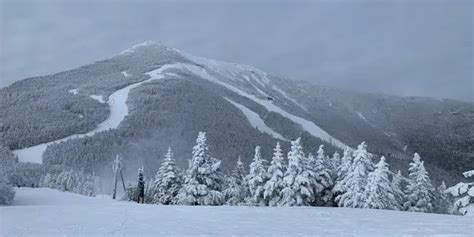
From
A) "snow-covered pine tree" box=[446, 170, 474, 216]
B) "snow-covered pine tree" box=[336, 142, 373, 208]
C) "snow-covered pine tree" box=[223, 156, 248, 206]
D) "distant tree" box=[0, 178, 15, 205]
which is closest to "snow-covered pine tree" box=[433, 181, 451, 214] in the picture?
"snow-covered pine tree" box=[336, 142, 373, 208]

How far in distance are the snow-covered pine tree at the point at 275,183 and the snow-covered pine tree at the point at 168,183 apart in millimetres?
9088

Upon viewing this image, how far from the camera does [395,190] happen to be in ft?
137

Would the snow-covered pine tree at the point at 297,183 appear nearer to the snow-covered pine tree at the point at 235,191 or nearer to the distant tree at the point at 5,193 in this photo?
the snow-covered pine tree at the point at 235,191

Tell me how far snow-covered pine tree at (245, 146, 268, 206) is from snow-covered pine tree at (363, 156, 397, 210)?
27.6 ft

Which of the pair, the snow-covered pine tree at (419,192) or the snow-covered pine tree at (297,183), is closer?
the snow-covered pine tree at (297,183)

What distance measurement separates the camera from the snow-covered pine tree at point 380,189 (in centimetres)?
3653

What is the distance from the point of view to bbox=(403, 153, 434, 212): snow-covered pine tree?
42281 millimetres

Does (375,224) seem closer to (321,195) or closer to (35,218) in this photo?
(35,218)

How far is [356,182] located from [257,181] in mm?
8207

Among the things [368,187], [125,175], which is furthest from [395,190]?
[125,175]

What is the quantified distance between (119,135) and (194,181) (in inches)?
5464

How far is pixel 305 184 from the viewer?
37188mm

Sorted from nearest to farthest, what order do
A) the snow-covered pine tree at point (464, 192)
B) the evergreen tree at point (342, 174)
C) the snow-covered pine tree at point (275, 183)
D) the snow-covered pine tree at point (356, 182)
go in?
the snow-covered pine tree at point (464, 192) → the snow-covered pine tree at point (356, 182) → the snow-covered pine tree at point (275, 183) → the evergreen tree at point (342, 174)

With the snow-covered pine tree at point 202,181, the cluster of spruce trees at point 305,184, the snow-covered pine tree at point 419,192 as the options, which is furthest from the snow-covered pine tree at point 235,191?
the snow-covered pine tree at point 419,192
